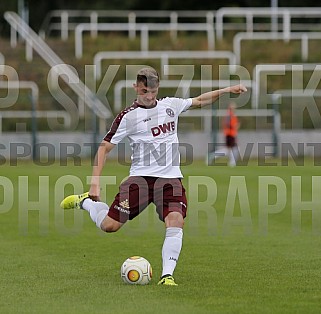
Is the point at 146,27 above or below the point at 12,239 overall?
above

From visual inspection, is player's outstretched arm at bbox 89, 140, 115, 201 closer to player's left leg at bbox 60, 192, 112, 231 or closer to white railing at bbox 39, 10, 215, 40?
player's left leg at bbox 60, 192, 112, 231

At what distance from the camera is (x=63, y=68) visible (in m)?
38.3

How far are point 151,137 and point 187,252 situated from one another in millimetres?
2657

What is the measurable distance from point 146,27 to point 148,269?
93.8 feet

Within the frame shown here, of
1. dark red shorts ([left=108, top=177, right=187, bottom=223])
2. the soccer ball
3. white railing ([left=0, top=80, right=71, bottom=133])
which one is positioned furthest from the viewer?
white railing ([left=0, top=80, right=71, bottom=133])

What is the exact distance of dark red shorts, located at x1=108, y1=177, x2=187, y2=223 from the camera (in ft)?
33.4

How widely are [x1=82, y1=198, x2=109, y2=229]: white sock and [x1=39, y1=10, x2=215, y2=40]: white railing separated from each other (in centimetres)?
2809

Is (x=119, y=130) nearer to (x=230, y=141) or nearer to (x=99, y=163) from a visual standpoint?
(x=99, y=163)

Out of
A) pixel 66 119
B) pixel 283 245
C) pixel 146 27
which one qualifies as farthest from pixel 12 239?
pixel 146 27

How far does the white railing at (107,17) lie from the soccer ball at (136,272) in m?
29.6

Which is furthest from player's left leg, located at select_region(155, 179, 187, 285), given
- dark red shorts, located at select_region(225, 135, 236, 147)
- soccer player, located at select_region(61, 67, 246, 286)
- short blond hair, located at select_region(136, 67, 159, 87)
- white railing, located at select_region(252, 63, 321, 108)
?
white railing, located at select_region(252, 63, 321, 108)

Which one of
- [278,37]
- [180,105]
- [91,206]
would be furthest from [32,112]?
[180,105]

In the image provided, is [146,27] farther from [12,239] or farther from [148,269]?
[148,269]

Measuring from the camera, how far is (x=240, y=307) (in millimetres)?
8609
